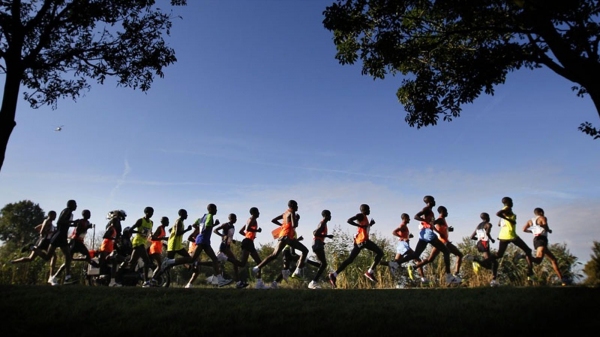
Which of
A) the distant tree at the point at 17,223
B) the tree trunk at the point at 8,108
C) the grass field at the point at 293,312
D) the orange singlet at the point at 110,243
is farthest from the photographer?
the distant tree at the point at 17,223

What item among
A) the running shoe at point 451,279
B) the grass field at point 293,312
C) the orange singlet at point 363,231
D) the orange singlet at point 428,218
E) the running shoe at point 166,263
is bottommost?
the grass field at point 293,312

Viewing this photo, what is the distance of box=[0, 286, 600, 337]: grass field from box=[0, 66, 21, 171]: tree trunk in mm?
2785

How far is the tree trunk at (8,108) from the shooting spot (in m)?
8.20

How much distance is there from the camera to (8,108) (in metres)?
8.48

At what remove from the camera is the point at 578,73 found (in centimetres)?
788

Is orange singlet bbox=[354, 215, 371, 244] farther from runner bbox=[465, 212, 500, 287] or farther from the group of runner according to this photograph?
runner bbox=[465, 212, 500, 287]

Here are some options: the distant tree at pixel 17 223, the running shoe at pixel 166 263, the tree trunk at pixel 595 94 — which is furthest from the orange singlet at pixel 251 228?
the distant tree at pixel 17 223

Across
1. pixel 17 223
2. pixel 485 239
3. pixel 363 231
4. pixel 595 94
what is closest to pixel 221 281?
pixel 363 231

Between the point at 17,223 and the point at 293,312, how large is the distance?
5894 cm

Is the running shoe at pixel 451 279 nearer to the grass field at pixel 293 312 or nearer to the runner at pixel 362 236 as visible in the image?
the runner at pixel 362 236

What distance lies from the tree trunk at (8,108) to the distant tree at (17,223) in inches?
2069

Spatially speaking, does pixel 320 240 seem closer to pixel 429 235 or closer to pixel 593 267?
pixel 429 235

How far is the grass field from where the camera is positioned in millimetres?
5934

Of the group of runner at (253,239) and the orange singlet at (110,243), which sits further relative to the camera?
the orange singlet at (110,243)
